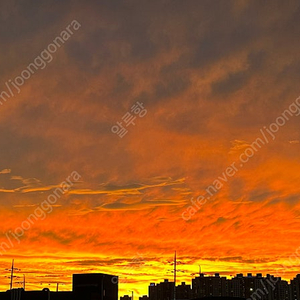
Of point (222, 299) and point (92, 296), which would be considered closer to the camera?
point (222, 299)

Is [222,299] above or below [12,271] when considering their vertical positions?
below

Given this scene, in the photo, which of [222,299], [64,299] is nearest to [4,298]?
[64,299]

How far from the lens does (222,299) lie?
65312mm

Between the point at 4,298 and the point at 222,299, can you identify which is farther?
the point at 4,298

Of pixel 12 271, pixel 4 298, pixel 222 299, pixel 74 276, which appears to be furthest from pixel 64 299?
pixel 222 299

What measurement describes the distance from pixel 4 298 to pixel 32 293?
600 cm

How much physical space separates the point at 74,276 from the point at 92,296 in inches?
247

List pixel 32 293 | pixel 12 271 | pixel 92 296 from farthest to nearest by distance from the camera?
pixel 12 271
pixel 32 293
pixel 92 296

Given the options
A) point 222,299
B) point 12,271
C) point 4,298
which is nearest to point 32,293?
point 4,298

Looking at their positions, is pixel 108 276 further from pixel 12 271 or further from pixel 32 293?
pixel 12 271

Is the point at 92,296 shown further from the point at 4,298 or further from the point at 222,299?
the point at 222,299

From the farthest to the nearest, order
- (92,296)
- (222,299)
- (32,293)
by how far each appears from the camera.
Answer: (32,293), (92,296), (222,299)

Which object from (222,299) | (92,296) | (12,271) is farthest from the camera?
(12,271)

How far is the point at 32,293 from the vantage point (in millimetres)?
108875
